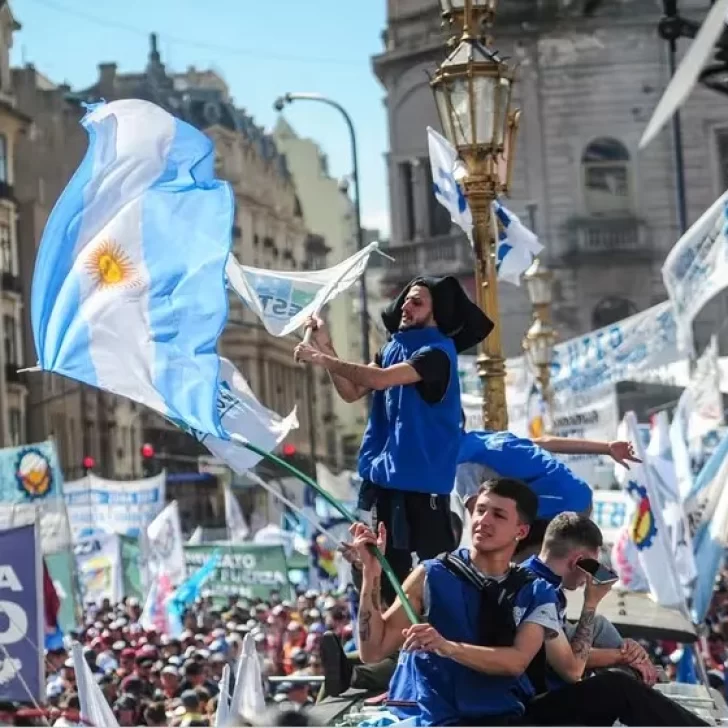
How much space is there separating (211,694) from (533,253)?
3897 millimetres

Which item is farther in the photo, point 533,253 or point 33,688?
point 533,253

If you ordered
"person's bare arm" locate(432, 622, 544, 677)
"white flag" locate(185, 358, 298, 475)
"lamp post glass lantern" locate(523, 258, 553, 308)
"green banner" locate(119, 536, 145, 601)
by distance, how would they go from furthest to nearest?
"green banner" locate(119, 536, 145, 601) → "lamp post glass lantern" locate(523, 258, 553, 308) → "white flag" locate(185, 358, 298, 475) → "person's bare arm" locate(432, 622, 544, 677)

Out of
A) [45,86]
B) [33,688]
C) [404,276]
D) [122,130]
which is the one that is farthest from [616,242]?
[122,130]

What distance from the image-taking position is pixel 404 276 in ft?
161

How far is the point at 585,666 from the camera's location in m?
7.11

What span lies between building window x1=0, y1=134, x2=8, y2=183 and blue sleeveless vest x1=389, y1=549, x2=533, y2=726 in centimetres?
6329

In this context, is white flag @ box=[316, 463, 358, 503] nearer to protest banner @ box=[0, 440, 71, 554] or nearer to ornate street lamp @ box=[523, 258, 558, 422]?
ornate street lamp @ box=[523, 258, 558, 422]

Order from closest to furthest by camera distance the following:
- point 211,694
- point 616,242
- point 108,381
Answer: point 108,381 < point 211,694 < point 616,242

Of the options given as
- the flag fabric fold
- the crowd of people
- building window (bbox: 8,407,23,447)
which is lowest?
the crowd of people

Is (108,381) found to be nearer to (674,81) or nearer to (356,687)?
(356,687)

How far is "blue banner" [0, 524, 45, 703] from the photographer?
11.9 m

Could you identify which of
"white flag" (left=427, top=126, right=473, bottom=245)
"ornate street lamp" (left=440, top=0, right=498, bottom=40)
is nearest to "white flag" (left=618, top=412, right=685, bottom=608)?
"white flag" (left=427, top=126, right=473, bottom=245)

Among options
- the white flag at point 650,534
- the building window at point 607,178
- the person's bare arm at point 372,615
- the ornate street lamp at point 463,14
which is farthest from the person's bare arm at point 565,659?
the building window at point 607,178

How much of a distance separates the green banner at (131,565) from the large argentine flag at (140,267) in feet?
68.4
